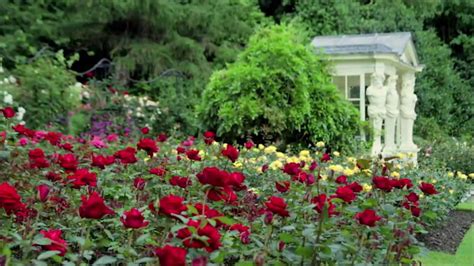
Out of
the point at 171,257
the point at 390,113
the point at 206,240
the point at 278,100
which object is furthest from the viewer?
the point at 390,113

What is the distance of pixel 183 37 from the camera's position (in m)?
13.6

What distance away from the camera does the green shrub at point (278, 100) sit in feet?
25.2

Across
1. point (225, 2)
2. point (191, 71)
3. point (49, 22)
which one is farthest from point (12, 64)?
point (225, 2)

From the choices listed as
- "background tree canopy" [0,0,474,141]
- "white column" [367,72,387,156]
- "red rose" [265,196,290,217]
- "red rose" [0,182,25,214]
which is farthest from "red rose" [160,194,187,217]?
"background tree canopy" [0,0,474,141]

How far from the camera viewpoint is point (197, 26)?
13.9m

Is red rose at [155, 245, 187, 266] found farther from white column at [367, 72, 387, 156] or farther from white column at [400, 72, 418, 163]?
white column at [400, 72, 418, 163]

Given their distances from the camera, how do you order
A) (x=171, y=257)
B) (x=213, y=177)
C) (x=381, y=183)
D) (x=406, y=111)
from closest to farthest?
1. (x=171, y=257)
2. (x=213, y=177)
3. (x=381, y=183)
4. (x=406, y=111)

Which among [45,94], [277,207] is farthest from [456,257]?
[45,94]

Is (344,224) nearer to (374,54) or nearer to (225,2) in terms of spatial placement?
(374,54)

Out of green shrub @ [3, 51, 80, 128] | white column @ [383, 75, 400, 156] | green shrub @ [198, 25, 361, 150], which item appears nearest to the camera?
green shrub @ [198, 25, 361, 150]

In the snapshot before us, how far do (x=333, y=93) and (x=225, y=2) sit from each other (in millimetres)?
6772

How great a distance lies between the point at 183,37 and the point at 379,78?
532cm

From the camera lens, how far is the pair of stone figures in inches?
361

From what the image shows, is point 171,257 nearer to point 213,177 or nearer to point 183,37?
point 213,177
